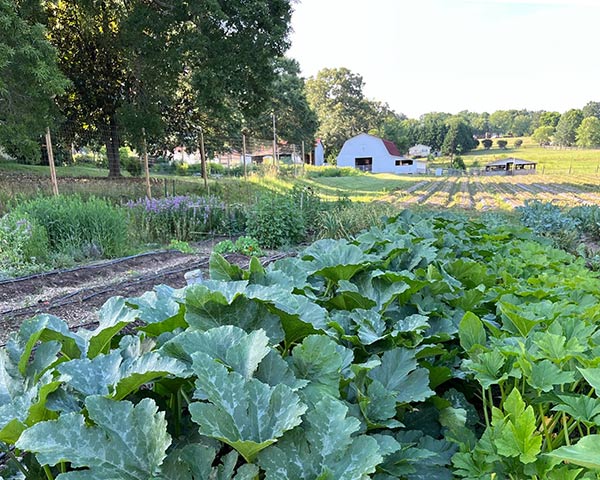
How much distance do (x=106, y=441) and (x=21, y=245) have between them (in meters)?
5.17

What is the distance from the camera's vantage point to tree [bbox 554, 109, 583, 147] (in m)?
68.2

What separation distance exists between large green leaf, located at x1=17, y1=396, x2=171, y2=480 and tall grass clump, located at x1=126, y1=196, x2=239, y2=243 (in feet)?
22.5

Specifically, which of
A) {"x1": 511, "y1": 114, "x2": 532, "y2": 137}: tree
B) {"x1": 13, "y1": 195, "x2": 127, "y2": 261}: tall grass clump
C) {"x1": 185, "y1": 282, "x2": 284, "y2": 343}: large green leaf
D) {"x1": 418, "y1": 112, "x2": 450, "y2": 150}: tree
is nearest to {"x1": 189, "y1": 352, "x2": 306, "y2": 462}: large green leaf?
{"x1": 185, "y1": 282, "x2": 284, "y2": 343}: large green leaf

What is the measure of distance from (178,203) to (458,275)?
6838mm

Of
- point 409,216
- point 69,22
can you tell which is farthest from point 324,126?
point 409,216

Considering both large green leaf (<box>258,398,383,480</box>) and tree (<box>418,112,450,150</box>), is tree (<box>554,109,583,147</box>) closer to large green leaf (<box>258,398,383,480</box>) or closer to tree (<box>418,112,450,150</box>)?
tree (<box>418,112,450,150</box>)

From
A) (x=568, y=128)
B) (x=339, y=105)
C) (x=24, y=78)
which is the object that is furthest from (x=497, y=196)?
(x=568, y=128)

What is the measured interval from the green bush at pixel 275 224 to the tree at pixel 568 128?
76653mm

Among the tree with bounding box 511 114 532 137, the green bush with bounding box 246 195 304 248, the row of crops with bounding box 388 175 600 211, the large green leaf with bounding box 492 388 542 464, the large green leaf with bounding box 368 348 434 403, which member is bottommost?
the row of crops with bounding box 388 175 600 211

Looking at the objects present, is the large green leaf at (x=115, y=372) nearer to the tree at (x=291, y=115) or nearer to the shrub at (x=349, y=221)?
the shrub at (x=349, y=221)

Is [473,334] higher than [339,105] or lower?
lower

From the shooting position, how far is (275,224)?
22.0ft

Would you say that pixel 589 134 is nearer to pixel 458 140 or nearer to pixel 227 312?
pixel 458 140

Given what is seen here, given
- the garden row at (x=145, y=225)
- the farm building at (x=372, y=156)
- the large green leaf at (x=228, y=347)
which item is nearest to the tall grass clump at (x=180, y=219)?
the garden row at (x=145, y=225)
